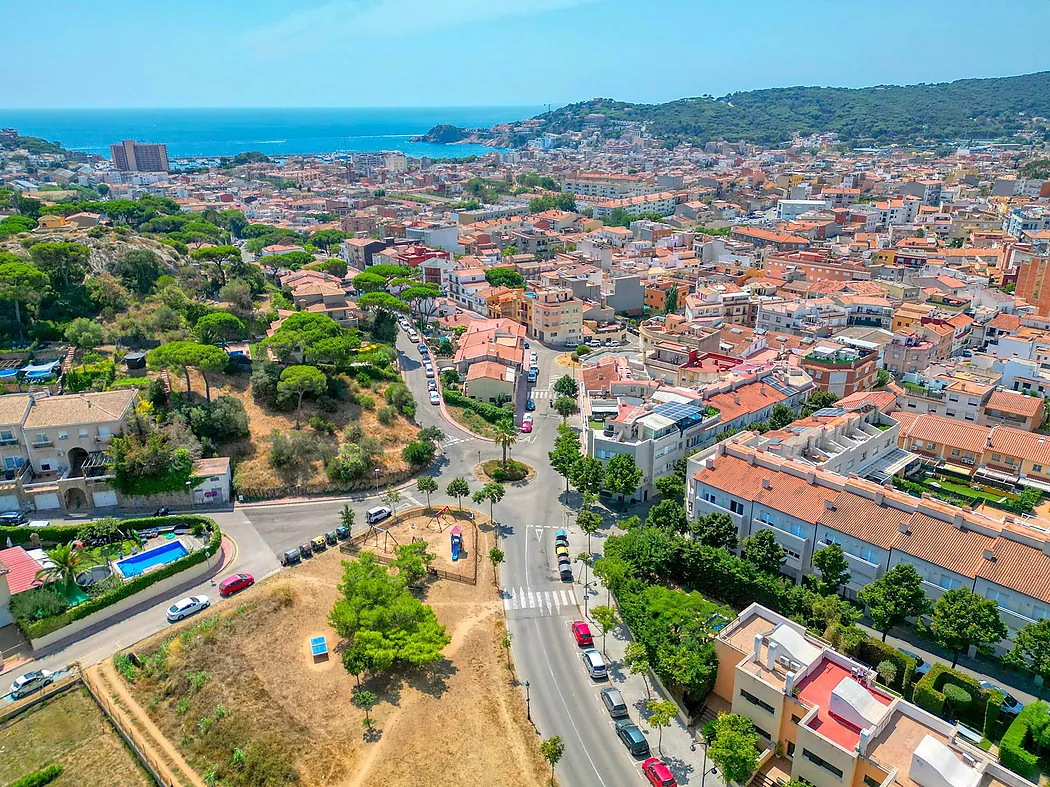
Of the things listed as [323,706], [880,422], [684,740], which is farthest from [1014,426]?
[323,706]

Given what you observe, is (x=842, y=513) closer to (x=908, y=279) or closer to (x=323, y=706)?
(x=323, y=706)

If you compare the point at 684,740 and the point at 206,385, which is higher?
the point at 206,385

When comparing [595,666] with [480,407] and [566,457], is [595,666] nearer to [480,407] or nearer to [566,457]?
[566,457]

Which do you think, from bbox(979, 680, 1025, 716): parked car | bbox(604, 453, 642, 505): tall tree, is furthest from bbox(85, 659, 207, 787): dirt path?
bbox(979, 680, 1025, 716): parked car

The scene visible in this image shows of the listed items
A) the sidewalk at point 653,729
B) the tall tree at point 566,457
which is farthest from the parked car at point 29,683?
the tall tree at point 566,457

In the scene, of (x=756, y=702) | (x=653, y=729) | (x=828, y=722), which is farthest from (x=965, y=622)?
(x=653, y=729)

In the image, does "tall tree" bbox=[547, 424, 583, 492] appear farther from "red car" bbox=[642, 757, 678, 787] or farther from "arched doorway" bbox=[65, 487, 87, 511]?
"arched doorway" bbox=[65, 487, 87, 511]

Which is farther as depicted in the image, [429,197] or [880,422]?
[429,197]

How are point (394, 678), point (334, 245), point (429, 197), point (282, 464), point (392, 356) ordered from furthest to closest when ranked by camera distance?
point (429, 197)
point (334, 245)
point (392, 356)
point (282, 464)
point (394, 678)
